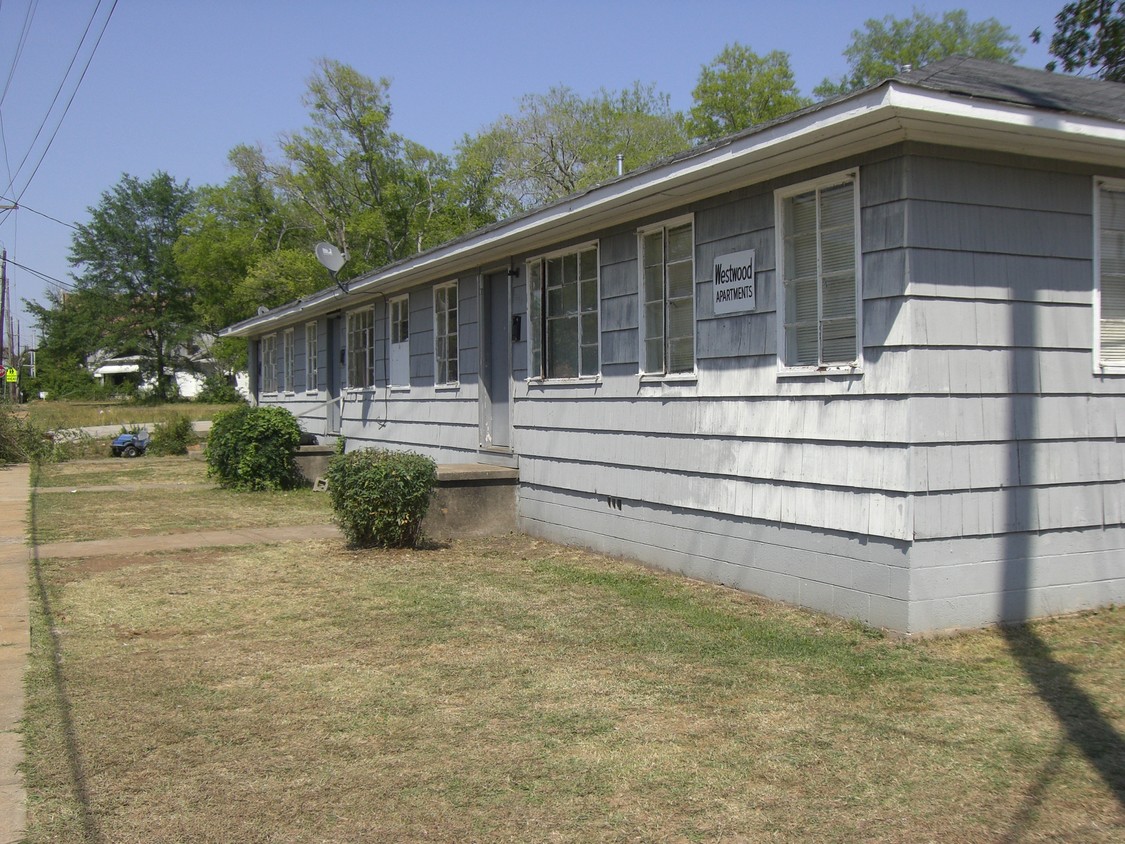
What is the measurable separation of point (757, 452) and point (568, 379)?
10.8 ft

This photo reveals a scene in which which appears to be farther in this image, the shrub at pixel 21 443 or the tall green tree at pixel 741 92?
the tall green tree at pixel 741 92

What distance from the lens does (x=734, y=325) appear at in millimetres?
7742

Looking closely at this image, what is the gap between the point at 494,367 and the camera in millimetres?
12297

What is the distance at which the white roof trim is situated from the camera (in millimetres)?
5742

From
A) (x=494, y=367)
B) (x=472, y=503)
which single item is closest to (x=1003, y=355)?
(x=472, y=503)

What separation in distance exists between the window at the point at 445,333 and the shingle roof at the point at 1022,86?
7151mm

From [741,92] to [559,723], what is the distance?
3961 cm

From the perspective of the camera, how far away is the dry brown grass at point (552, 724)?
388 centimetres

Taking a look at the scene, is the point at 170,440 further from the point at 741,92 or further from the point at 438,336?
the point at 741,92

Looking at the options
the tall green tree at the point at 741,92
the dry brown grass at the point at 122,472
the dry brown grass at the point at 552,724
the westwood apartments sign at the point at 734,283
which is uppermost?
the tall green tree at the point at 741,92

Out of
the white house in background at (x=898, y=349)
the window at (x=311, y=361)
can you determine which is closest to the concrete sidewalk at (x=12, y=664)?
the white house in background at (x=898, y=349)

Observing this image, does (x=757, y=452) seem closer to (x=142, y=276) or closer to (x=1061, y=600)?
(x=1061, y=600)

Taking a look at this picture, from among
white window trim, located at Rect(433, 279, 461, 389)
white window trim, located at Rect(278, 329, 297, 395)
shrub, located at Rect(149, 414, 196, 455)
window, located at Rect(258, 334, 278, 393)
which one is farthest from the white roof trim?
shrub, located at Rect(149, 414, 196, 455)

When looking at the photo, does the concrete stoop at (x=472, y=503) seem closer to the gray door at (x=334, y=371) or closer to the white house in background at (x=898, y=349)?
the white house in background at (x=898, y=349)
